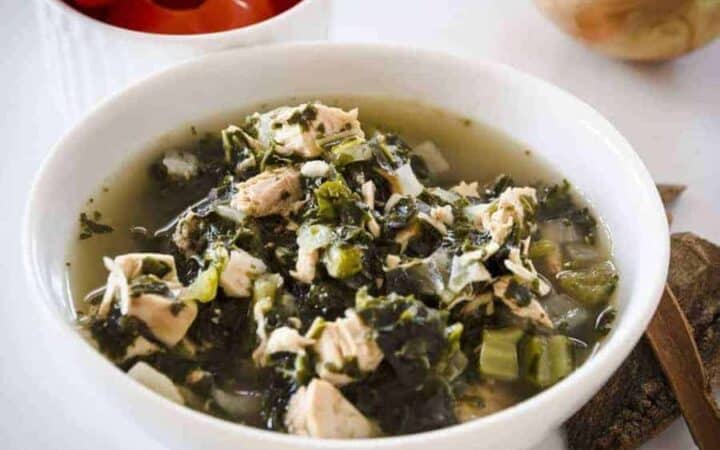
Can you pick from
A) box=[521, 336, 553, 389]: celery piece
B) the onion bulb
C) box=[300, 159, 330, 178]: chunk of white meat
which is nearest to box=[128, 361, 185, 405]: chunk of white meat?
box=[300, 159, 330, 178]: chunk of white meat

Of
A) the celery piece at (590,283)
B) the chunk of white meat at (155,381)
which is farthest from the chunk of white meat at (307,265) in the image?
the celery piece at (590,283)

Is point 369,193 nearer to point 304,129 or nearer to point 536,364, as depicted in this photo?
point 304,129

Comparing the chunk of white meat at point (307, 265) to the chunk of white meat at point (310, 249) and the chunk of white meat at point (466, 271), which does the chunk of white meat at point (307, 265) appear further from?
A: the chunk of white meat at point (466, 271)

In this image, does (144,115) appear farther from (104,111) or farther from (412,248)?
(412,248)

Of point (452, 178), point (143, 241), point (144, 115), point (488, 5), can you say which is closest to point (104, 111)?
point (144, 115)

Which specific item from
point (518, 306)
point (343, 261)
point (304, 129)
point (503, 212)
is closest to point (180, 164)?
point (304, 129)

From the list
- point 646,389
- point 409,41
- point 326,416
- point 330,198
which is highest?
point 330,198
